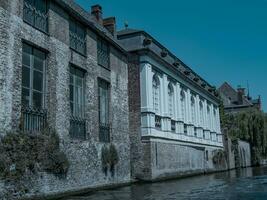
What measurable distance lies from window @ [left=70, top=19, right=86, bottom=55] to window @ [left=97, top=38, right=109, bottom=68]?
5.36ft

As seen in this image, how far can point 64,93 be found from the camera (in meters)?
16.2

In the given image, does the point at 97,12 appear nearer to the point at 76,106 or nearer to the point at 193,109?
the point at 76,106

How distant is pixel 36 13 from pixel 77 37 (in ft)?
11.0

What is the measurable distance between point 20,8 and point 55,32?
238 cm

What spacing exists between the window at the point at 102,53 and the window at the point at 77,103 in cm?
221

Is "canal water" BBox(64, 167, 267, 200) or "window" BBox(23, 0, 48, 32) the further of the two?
"window" BBox(23, 0, 48, 32)

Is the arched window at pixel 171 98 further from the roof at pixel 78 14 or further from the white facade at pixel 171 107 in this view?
the roof at pixel 78 14

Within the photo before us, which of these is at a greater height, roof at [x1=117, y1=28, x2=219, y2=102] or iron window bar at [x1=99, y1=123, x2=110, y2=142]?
roof at [x1=117, y1=28, x2=219, y2=102]

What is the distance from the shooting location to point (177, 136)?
2741cm

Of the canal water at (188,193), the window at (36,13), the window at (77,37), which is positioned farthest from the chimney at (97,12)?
the canal water at (188,193)

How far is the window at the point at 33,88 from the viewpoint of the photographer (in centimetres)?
1380

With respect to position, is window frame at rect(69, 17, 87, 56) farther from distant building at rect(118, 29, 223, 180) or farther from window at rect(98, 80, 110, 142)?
distant building at rect(118, 29, 223, 180)

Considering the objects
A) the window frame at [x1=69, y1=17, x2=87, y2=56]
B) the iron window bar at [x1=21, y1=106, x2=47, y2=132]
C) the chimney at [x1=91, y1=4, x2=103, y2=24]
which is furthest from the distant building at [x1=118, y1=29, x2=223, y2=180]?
the iron window bar at [x1=21, y1=106, x2=47, y2=132]

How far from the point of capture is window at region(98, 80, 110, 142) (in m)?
19.6
